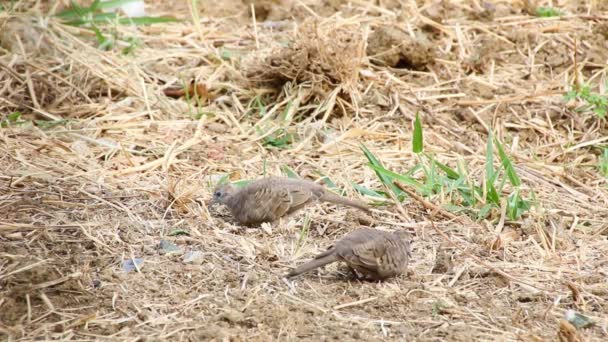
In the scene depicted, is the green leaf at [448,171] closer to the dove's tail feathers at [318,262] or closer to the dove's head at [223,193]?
the dove's head at [223,193]

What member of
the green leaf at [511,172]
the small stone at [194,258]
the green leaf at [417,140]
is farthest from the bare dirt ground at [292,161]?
the green leaf at [417,140]

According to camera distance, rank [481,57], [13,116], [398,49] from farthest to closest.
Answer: [481,57] < [398,49] < [13,116]

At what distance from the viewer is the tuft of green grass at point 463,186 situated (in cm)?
513

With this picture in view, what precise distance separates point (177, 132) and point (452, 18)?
244 centimetres

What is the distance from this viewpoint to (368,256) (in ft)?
13.9

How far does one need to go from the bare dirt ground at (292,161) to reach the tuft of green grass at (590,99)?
7 centimetres

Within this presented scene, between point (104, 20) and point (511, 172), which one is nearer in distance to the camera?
point (511, 172)

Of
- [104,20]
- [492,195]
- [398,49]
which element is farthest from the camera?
[104,20]

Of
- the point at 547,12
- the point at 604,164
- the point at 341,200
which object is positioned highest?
the point at 547,12

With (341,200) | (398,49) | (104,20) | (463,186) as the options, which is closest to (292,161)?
(341,200)

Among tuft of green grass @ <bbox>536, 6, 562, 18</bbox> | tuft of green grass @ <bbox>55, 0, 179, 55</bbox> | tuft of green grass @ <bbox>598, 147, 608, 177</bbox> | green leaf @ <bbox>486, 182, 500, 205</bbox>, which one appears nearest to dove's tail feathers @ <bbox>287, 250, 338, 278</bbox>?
green leaf @ <bbox>486, 182, 500, 205</bbox>

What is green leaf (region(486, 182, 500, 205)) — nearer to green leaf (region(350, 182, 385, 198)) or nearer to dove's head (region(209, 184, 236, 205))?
green leaf (region(350, 182, 385, 198))

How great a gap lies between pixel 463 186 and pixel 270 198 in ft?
3.62

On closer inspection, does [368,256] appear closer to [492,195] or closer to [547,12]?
[492,195]
